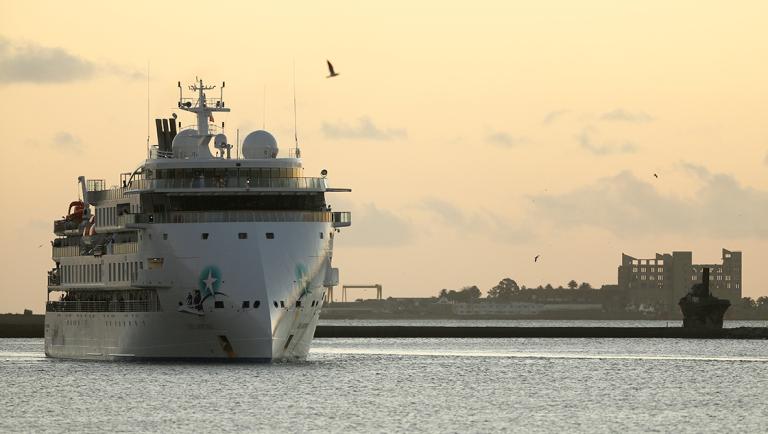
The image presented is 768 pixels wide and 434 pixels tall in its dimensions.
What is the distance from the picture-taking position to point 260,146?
107m

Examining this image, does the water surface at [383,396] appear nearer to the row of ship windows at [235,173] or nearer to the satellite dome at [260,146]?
the row of ship windows at [235,173]

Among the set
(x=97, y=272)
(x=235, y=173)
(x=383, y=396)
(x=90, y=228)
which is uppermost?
(x=235, y=173)

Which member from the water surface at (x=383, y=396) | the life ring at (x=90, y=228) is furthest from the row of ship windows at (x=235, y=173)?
the life ring at (x=90, y=228)

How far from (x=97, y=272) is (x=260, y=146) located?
558 inches

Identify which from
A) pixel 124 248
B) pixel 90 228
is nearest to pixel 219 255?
pixel 124 248

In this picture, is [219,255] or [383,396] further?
[219,255]

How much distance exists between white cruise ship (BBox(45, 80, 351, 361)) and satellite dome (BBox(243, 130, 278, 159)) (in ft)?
0.19

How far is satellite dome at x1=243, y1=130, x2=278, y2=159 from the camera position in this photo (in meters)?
107

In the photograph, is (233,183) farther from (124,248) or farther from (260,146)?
(124,248)

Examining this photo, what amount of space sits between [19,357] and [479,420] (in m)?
67.7

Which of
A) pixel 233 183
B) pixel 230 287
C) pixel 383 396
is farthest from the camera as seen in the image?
pixel 233 183

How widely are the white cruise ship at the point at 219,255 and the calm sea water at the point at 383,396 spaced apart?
187 cm

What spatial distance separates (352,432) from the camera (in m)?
74.5

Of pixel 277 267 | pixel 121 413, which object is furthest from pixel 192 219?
pixel 121 413
